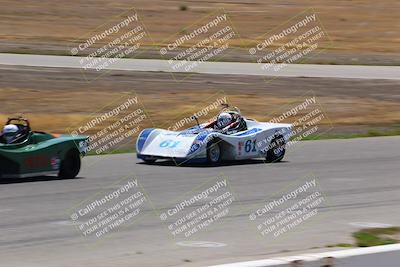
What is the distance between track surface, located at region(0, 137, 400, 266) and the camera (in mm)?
9812

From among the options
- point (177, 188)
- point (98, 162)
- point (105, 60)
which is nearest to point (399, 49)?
point (105, 60)

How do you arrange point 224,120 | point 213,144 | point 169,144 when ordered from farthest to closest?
point 224,120
point 213,144
point 169,144

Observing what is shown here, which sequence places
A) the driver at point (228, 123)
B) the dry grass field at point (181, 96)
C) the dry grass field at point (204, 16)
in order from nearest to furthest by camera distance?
the driver at point (228, 123) → the dry grass field at point (181, 96) → the dry grass field at point (204, 16)

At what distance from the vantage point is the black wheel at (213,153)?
17391 mm

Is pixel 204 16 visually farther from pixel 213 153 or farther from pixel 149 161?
pixel 213 153

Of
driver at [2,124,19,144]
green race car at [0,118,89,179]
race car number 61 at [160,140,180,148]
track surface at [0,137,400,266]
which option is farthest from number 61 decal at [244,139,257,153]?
driver at [2,124,19,144]

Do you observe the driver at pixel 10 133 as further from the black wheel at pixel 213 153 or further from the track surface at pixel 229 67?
the track surface at pixel 229 67

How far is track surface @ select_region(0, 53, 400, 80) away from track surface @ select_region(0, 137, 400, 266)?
46.3 feet

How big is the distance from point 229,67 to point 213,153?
1807 centimetres

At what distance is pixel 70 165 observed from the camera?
1566 centimetres

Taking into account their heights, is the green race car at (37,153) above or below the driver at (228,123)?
above

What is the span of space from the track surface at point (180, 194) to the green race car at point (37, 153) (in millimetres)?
214

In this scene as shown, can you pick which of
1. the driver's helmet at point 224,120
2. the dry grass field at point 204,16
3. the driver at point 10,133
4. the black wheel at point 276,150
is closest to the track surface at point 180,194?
the black wheel at point 276,150

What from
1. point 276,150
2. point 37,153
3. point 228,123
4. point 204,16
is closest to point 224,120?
point 228,123
